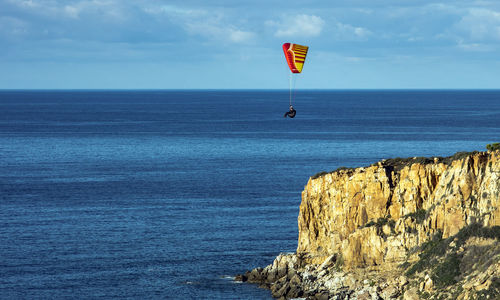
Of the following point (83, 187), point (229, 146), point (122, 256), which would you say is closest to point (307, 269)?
point (122, 256)

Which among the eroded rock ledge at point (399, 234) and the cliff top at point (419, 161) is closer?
the eroded rock ledge at point (399, 234)

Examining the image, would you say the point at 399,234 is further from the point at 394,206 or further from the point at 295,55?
the point at 295,55

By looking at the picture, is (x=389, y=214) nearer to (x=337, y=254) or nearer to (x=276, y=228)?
(x=337, y=254)

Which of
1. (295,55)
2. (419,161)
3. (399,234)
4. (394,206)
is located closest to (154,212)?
(394,206)

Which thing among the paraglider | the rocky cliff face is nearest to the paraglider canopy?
the paraglider

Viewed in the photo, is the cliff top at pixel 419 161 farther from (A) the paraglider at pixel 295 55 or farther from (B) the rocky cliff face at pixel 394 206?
(A) the paraglider at pixel 295 55

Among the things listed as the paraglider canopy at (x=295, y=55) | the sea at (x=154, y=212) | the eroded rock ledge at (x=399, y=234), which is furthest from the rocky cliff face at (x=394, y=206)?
the paraglider canopy at (x=295, y=55)
